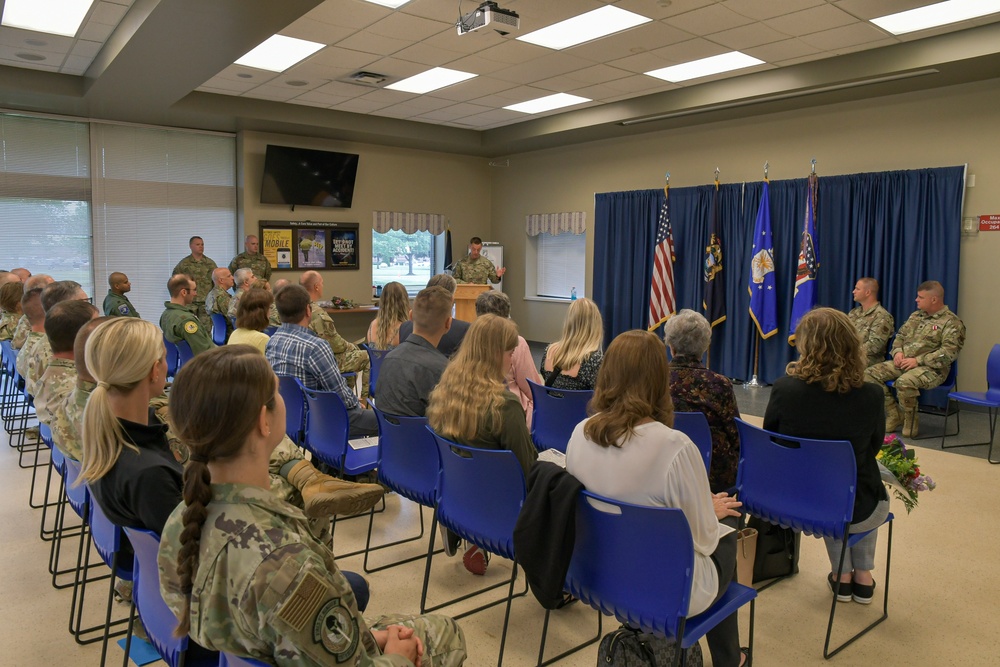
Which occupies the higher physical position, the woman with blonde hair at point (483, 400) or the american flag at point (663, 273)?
the american flag at point (663, 273)

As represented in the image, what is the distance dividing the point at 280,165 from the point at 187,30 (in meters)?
4.65

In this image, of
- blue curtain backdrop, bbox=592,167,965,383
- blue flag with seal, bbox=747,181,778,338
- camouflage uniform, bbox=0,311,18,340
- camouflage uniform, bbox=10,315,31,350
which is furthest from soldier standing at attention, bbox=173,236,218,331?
blue flag with seal, bbox=747,181,778,338

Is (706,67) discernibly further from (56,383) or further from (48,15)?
(56,383)

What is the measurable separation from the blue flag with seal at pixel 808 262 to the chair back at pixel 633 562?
632 cm

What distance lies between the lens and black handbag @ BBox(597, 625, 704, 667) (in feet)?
6.78

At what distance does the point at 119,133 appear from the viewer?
9148 mm

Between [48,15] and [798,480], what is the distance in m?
6.58

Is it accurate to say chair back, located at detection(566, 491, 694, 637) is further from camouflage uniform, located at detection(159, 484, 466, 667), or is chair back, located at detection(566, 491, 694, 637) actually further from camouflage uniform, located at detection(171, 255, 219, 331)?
camouflage uniform, located at detection(171, 255, 219, 331)

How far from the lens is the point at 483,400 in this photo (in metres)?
2.68

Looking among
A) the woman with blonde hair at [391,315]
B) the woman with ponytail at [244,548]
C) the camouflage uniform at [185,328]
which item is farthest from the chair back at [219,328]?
the woman with ponytail at [244,548]

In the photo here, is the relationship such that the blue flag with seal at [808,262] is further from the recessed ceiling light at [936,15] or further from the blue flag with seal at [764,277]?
the recessed ceiling light at [936,15]

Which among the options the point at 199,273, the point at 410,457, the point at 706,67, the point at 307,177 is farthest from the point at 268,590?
the point at 307,177

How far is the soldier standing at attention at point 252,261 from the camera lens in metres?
9.54

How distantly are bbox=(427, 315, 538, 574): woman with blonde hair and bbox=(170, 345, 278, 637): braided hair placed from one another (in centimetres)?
140
